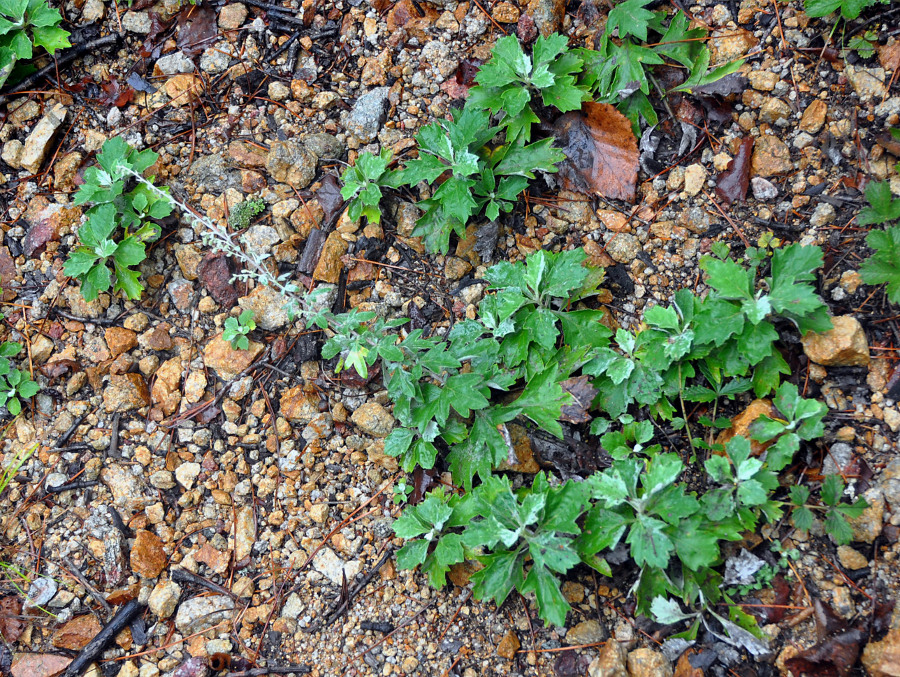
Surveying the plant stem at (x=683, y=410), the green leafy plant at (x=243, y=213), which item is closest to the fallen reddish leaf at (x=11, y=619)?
the green leafy plant at (x=243, y=213)

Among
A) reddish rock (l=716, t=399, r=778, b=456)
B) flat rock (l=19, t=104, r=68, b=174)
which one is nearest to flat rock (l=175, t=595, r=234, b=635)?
reddish rock (l=716, t=399, r=778, b=456)

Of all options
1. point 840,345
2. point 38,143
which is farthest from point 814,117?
point 38,143

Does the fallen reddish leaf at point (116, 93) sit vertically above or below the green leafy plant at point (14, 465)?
above

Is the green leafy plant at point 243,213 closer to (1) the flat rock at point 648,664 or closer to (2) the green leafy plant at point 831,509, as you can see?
(1) the flat rock at point 648,664

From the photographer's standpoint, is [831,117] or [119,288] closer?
[831,117]

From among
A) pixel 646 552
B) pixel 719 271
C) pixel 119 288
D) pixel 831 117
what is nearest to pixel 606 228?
pixel 719 271

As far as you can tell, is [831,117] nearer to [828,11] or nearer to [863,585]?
[828,11]
